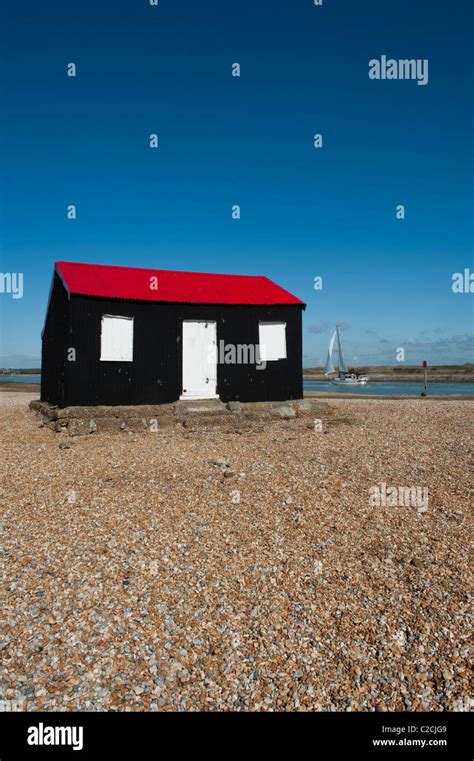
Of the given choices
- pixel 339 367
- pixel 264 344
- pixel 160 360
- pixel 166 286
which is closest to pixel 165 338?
pixel 160 360

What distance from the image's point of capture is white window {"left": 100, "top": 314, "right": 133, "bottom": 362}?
1577 centimetres

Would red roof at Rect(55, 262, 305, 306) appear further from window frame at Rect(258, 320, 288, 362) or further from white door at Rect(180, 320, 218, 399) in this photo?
white door at Rect(180, 320, 218, 399)

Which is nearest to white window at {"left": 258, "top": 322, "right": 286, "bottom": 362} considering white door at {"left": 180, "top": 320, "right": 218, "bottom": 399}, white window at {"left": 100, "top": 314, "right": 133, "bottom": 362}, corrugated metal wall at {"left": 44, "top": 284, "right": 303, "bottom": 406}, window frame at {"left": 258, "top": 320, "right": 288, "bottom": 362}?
window frame at {"left": 258, "top": 320, "right": 288, "bottom": 362}

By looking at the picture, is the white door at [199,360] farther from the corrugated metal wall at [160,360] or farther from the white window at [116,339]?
the white window at [116,339]

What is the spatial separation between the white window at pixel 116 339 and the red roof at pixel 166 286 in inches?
36.1

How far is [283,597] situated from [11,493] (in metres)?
6.20

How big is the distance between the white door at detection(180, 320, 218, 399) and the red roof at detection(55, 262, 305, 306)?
3.75 ft

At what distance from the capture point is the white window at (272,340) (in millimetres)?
17953

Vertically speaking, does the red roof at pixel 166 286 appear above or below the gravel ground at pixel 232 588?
above

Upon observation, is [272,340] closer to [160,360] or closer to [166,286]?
[160,360]

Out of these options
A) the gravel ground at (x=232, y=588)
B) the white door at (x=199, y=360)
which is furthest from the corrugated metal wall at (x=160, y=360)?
the gravel ground at (x=232, y=588)

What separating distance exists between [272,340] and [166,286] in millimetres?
5155
